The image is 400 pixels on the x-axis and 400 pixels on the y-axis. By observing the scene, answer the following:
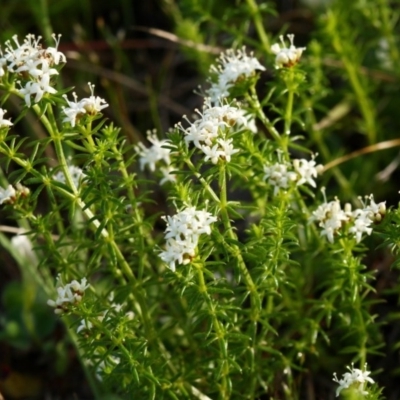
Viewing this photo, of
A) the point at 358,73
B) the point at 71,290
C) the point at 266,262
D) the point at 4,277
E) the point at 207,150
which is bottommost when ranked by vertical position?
the point at 71,290

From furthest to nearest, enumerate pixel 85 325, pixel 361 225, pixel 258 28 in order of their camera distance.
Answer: pixel 258 28 < pixel 361 225 < pixel 85 325

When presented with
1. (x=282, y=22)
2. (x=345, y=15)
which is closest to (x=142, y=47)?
(x=282, y=22)

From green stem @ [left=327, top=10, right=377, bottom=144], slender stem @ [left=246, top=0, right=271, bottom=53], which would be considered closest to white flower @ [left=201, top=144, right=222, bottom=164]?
slender stem @ [left=246, top=0, right=271, bottom=53]

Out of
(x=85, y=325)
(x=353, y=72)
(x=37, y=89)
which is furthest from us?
(x=353, y=72)

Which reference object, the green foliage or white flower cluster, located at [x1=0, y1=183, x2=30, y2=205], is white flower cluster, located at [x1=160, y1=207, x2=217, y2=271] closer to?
the green foliage

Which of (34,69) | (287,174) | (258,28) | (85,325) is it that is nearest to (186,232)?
(85,325)

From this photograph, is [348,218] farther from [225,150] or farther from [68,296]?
[68,296]

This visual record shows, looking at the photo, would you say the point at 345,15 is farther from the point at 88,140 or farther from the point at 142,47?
→ the point at 88,140
